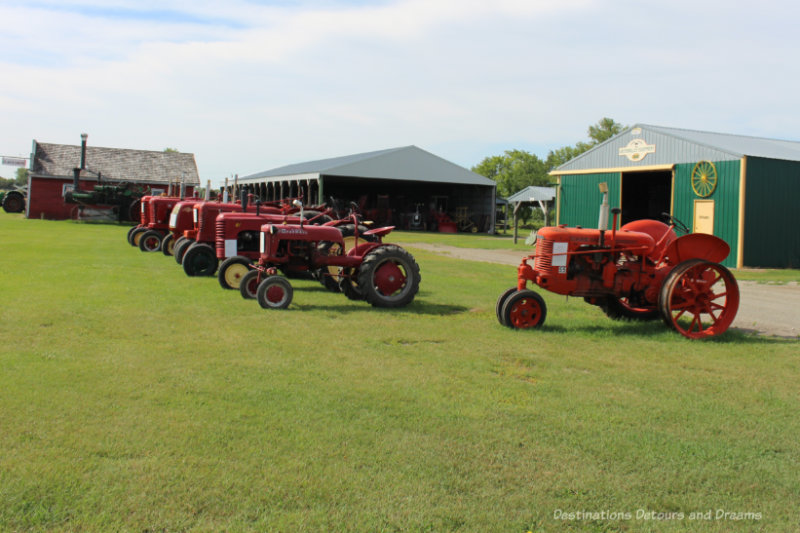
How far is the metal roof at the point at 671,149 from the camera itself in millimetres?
19188

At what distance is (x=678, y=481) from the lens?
143 inches

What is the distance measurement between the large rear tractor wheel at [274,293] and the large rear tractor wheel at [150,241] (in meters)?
10.2

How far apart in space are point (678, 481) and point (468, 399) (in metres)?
1.65

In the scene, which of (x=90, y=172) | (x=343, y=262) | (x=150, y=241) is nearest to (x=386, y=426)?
(x=343, y=262)

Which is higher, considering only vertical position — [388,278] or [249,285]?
[388,278]

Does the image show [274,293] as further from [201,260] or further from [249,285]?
[201,260]

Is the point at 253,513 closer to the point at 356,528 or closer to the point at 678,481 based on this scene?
the point at 356,528

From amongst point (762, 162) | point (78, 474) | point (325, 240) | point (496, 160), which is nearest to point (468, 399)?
point (78, 474)

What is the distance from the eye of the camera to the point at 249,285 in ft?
32.0

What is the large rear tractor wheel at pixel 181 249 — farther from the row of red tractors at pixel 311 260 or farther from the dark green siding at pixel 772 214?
the dark green siding at pixel 772 214

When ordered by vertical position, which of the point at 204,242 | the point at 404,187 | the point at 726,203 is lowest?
the point at 204,242

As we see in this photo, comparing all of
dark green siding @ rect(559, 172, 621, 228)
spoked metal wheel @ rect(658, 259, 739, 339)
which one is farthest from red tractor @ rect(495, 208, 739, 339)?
dark green siding @ rect(559, 172, 621, 228)

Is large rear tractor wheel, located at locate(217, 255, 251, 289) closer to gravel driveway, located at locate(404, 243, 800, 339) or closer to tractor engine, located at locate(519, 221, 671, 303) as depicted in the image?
tractor engine, located at locate(519, 221, 671, 303)

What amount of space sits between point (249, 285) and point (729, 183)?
45.9ft
